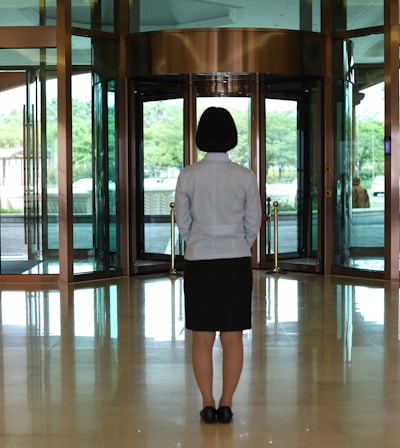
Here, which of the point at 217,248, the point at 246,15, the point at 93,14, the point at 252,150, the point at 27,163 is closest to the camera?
the point at 217,248

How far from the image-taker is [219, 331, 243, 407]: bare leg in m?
4.61

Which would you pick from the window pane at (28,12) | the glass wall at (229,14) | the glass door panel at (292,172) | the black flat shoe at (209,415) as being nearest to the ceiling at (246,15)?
the glass wall at (229,14)

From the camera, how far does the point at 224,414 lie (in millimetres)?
4578

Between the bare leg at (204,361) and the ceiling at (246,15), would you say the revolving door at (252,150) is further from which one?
the bare leg at (204,361)

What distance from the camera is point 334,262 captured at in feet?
37.3

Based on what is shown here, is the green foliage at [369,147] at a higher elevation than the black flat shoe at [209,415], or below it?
higher

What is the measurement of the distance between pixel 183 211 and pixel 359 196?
6.83 metres

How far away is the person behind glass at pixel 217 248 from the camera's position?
4.54 meters

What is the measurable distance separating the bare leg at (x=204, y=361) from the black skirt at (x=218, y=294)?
2.9 inches

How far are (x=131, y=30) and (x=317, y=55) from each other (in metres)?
2.45

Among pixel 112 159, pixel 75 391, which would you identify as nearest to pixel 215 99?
pixel 112 159

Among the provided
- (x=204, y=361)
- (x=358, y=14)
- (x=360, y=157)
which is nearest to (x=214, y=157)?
(x=204, y=361)

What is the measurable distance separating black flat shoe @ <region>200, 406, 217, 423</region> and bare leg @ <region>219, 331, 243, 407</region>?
7cm

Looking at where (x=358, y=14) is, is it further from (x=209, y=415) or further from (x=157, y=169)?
(x=209, y=415)
